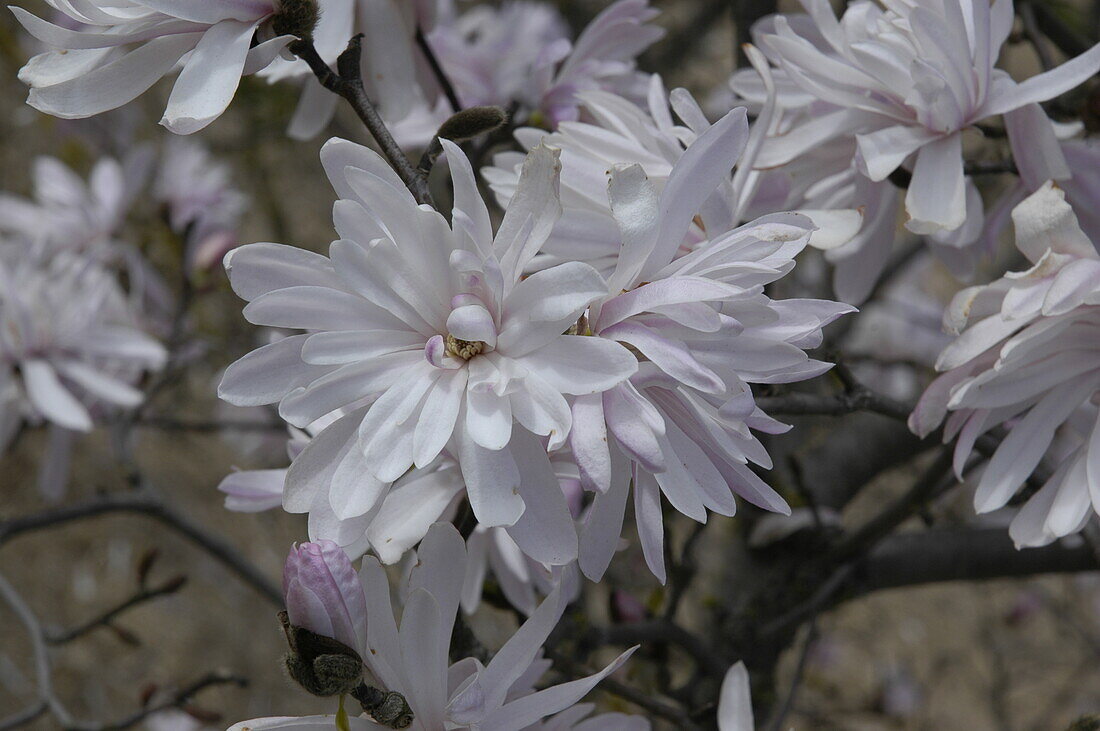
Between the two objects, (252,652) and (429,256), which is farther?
(252,652)

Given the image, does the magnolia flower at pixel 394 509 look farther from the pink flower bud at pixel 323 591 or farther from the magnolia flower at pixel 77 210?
the magnolia flower at pixel 77 210

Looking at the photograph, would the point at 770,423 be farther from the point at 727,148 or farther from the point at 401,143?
the point at 401,143

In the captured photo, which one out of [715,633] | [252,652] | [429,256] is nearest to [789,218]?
[429,256]

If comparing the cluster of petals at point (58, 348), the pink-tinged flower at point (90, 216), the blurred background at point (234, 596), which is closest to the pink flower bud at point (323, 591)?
the cluster of petals at point (58, 348)

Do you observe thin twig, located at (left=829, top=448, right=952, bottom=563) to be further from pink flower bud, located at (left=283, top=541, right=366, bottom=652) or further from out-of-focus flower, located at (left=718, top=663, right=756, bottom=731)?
pink flower bud, located at (left=283, top=541, right=366, bottom=652)

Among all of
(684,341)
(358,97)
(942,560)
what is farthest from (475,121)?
(942,560)

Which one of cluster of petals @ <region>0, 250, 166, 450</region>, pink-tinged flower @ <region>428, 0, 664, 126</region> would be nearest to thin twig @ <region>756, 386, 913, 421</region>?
pink-tinged flower @ <region>428, 0, 664, 126</region>
